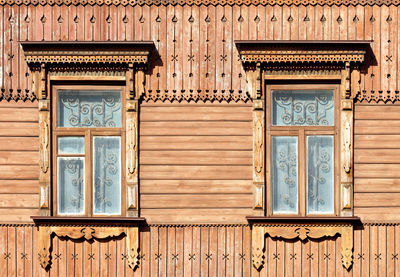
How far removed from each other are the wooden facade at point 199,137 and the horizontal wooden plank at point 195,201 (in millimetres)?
14

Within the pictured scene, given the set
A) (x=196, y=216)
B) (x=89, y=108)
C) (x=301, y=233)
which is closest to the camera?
(x=301, y=233)

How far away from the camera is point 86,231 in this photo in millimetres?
10383

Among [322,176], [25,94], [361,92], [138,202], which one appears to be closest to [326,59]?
[361,92]

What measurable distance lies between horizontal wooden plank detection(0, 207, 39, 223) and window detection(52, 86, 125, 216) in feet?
1.21

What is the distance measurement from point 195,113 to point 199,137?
1.15 ft

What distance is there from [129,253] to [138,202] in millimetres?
736

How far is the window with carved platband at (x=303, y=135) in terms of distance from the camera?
10383 millimetres

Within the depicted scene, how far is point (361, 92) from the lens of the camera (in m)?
10.5

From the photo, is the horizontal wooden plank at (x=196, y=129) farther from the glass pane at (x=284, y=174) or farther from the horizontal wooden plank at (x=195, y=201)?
the horizontal wooden plank at (x=195, y=201)

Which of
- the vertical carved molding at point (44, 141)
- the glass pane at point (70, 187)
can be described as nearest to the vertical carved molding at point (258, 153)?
the glass pane at point (70, 187)

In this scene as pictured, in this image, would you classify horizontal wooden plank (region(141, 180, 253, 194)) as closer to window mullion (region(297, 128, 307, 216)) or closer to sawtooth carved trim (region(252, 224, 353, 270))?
sawtooth carved trim (region(252, 224, 353, 270))

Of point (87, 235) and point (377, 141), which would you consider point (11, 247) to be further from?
point (377, 141)

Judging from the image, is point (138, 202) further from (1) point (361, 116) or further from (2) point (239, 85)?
(1) point (361, 116)

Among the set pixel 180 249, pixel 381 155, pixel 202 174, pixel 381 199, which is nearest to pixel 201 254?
pixel 180 249
